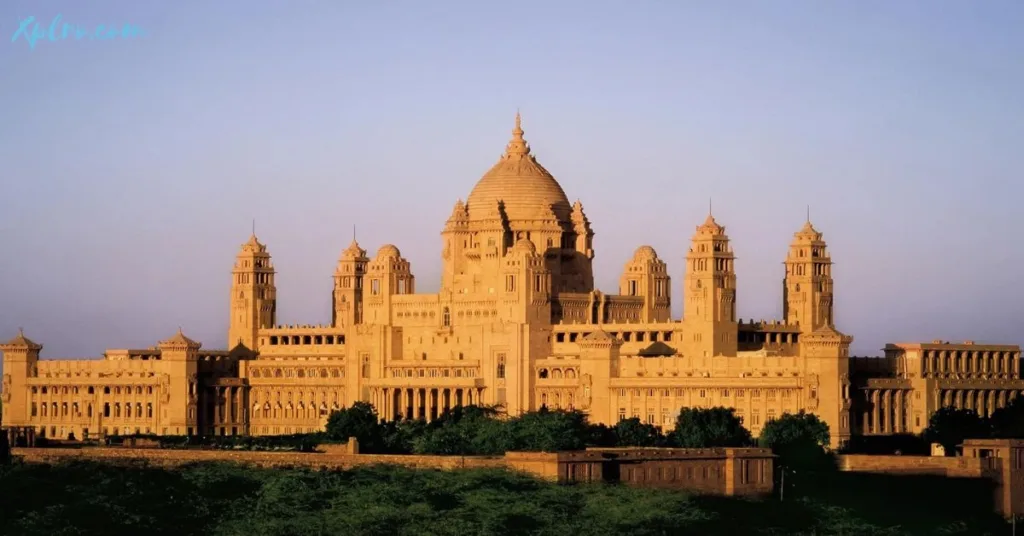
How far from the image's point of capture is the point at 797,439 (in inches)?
6713

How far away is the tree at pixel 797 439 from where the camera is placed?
16350cm

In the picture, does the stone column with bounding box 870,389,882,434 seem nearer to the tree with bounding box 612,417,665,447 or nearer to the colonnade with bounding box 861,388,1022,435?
the colonnade with bounding box 861,388,1022,435

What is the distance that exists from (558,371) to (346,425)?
64.9ft

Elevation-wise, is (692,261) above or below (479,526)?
above

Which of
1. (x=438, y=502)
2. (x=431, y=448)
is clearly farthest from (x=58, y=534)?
(x=431, y=448)

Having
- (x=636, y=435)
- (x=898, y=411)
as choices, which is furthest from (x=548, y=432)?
(x=898, y=411)

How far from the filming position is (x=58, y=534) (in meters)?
139

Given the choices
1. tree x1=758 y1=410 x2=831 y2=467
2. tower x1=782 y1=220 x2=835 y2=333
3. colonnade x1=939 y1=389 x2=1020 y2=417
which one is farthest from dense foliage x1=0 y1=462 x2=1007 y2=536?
tower x1=782 y1=220 x2=835 y2=333

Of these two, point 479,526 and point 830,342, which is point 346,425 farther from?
point 479,526

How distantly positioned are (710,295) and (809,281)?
24.6 feet

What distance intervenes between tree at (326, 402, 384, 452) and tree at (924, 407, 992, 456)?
3196 centimetres

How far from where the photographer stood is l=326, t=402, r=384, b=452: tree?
6909 inches

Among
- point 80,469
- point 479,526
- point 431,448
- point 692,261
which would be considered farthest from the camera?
point 692,261

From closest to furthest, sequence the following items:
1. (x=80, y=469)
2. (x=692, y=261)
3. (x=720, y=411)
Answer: (x=80, y=469) → (x=720, y=411) → (x=692, y=261)
